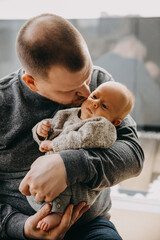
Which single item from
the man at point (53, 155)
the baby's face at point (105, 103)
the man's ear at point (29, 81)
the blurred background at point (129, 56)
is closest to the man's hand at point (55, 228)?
the man at point (53, 155)

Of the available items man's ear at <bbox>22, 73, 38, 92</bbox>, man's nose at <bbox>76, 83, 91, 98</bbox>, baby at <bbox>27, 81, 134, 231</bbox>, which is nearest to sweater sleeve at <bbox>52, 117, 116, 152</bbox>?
baby at <bbox>27, 81, 134, 231</bbox>

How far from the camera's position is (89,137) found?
81 centimetres

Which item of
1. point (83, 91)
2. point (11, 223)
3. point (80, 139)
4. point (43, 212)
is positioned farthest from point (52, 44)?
point (11, 223)

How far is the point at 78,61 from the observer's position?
2.67 ft

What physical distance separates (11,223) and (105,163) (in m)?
0.41

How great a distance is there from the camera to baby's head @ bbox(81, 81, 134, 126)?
0.88 metres

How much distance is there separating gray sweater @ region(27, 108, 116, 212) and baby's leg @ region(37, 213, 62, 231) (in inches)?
0.8

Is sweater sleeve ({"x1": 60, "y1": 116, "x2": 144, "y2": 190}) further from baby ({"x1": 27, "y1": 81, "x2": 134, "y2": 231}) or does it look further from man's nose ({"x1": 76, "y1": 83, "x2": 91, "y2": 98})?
man's nose ({"x1": 76, "y1": 83, "x2": 91, "y2": 98})

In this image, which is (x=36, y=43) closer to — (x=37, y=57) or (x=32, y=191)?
(x=37, y=57)

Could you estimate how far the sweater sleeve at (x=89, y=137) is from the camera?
81 cm

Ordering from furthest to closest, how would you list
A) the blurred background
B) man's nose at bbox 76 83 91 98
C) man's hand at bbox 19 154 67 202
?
the blurred background, man's nose at bbox 76 83 91 98, man's hand at bbox 19 154 67 202

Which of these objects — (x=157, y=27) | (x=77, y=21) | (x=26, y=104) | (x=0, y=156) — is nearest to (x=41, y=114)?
(x=26, y=104)

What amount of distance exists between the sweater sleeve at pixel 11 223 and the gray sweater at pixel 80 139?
4.4 inches

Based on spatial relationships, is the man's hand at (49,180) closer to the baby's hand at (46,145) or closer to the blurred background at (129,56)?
the baby's hand at (46,145)
